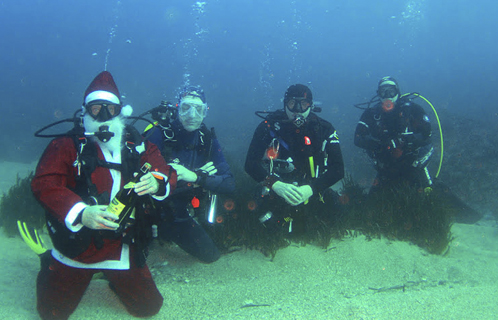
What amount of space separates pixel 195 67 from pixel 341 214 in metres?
139

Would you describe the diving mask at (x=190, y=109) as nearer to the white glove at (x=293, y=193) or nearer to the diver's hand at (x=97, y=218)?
the white glove at (x=293, y=193)

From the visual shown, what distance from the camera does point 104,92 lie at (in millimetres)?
3012

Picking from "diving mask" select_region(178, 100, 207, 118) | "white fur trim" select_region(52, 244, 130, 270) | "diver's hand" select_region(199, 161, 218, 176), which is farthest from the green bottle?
"diving mask" select_region(178, 100, 207, 118)

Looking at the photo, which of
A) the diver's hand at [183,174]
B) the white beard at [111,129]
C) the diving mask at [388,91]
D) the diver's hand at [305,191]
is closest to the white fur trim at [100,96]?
the white beard at [111,129]

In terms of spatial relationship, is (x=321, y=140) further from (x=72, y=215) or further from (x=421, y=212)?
(x=72, y=215)

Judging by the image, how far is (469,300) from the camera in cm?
320

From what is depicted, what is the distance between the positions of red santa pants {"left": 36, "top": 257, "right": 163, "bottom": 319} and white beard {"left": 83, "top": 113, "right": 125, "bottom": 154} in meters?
1.25

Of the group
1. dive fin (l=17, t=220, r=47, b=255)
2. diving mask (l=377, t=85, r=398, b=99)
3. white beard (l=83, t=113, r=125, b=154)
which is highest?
diving mask (l=377, t=85, r=398, b=99)

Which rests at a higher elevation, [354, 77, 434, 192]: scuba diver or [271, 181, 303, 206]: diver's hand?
[354, 77, 434, 192]: scuba diver

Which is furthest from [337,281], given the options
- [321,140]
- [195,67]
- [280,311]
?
[195,67]

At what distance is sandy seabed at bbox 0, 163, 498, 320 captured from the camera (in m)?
3.00

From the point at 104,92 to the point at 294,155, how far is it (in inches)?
113

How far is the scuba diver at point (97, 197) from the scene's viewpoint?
8.80 ft

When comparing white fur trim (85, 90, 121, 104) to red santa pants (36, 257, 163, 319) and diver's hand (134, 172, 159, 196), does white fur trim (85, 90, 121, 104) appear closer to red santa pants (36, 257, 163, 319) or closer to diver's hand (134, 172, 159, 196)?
diver's hand (134, 172, 159, 196)
